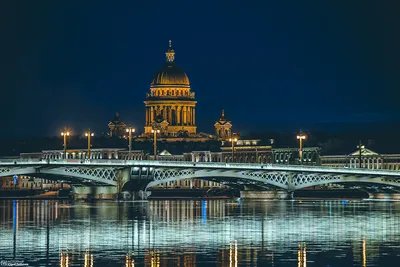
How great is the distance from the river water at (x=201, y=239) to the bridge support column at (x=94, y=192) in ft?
126

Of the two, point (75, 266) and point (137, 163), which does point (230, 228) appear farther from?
point (137, 163)

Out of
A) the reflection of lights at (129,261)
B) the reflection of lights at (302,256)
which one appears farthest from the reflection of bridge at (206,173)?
the reflection of lights at (129,261)

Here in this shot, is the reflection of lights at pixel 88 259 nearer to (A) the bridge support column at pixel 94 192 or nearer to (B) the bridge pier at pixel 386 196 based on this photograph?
(A) the bridge support column at pixel 94 192

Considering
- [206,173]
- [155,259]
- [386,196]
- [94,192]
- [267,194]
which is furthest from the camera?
[386,196]

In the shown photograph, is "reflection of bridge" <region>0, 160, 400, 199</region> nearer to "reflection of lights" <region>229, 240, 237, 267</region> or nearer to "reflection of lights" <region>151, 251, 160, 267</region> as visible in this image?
"reflection of lights" <region>229, 240, 237, 267</region>

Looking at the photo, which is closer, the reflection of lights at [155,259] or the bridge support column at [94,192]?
the reflection of lights at [155,259]

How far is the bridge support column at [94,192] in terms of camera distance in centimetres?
15075

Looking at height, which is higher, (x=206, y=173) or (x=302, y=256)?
(x=206, y=173)

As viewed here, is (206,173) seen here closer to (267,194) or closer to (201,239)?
(267,194)

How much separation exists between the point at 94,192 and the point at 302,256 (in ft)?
290

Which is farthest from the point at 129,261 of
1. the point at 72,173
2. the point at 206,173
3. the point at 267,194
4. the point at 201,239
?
the point at 267,194

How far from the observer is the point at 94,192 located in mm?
154000

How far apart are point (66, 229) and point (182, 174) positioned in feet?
216

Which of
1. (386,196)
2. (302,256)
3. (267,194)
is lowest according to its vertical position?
(302,256)
